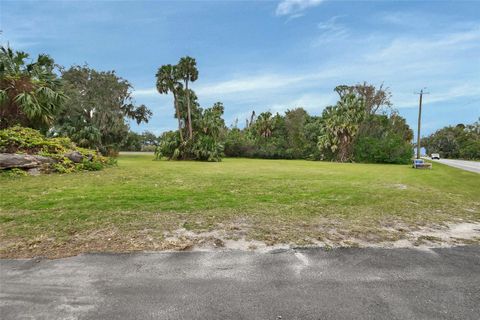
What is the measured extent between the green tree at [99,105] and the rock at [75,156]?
14323mm

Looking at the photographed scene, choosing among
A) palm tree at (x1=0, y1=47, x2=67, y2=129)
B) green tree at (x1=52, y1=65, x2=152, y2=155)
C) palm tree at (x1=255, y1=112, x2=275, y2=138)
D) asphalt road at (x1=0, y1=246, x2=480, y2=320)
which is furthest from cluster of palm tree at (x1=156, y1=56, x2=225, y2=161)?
asphalt road at (x1=0, y1=246, x2=480, y2=320)

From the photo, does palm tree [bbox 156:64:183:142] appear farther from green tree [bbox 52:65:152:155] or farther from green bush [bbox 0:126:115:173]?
green bush [bbox 0:126:115:173]

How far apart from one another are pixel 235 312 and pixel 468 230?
14.3 feet

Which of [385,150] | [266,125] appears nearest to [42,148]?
[385,150]

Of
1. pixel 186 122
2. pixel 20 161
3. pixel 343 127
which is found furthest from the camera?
pixel 343 127

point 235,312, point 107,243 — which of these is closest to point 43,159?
point 107,243

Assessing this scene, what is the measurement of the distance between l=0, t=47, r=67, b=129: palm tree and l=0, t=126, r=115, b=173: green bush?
1117 millimetres

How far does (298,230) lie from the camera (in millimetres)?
4379

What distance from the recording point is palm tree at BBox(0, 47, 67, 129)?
1238 cm

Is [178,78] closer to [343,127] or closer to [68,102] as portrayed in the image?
[68,102]

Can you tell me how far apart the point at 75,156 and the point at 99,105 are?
19.0 metres

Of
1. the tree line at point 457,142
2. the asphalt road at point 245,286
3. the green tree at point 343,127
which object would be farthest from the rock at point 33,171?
the tree line at point 457,142

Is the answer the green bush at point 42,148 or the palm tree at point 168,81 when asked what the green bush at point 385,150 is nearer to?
the palm tree at point 168,81

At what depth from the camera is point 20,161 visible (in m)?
10.3
